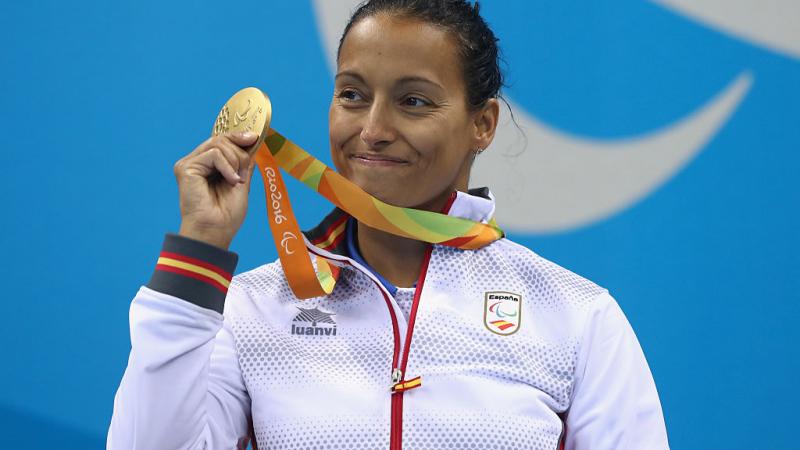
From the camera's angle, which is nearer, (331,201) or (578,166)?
(331,201)

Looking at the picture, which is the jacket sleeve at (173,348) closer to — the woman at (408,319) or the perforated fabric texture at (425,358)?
the woman at (408,319)

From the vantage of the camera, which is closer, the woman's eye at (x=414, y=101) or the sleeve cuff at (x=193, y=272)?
the sleeve cuff at (x=193, y=272)

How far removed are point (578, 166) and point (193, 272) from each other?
4.08 feet

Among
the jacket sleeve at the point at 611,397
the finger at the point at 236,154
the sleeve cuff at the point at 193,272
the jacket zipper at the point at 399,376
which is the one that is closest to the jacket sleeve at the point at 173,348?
the sleeve cuff at the point at 193,272

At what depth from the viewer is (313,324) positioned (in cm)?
135

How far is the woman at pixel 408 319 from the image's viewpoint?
1265mm

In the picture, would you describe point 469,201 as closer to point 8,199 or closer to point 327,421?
point 327,421

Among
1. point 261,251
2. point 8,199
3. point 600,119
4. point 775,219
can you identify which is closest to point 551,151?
point 600,119

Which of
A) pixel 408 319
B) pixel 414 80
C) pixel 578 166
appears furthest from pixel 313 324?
pixel 578 166

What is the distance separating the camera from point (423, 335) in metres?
1.33

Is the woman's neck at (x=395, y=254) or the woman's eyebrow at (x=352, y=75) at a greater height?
the woman's eyebrow at (x=352, y=75)

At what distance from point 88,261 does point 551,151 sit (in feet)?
3.20

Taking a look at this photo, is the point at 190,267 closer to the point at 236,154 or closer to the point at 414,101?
the point at 236,154

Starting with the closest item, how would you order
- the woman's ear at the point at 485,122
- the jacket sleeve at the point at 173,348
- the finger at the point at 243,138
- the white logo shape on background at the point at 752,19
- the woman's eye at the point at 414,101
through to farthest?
the jacket sleeve at the point at 173,348 → the finger at the point at 243,138 → the woman's eye at the point at 414,101 → the woman's ear at the point at 485,122 → the white logo shape on background at the point at 752,19
